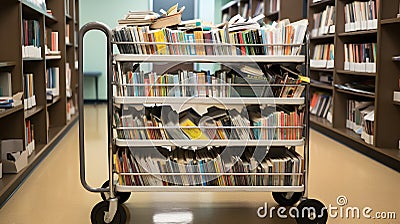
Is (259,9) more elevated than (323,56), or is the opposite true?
(259,9)

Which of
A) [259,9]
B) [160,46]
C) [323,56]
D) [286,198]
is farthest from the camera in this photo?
[259,9]

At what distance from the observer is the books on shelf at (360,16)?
4793mm

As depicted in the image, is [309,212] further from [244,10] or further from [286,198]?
[244,10]

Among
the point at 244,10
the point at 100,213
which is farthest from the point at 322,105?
the point at 100,213

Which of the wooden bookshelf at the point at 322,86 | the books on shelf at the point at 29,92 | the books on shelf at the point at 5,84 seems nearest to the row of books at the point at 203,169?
the books on shelf at the point at 5,84

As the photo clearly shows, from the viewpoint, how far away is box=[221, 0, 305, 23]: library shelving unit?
7.36m

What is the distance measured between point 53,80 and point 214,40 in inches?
131

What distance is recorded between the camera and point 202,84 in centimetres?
260

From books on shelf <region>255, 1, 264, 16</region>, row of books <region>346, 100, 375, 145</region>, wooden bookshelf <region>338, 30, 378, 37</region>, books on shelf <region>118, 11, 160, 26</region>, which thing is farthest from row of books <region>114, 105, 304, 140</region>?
books on shelf <region>255, 1, 264, 16</region>

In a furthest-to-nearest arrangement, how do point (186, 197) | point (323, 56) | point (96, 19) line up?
point (96, 19)
point (323, 56)
point (186, 197)

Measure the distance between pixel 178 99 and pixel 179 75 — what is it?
0.40 feet

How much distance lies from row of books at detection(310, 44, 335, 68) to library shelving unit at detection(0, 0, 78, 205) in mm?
2809

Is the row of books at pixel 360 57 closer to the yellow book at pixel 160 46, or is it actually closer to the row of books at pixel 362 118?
the row of books at pixel 362 118

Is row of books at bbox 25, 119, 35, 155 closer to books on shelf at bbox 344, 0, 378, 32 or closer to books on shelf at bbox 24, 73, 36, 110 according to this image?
books on shelf at bbox 24, 73, 36, 110
